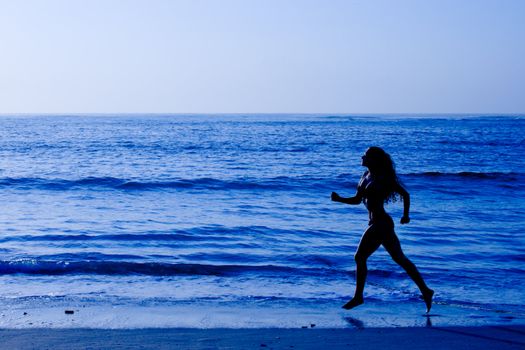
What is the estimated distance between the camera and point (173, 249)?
440 inches

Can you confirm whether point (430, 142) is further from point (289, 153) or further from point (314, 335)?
point (314, 335)

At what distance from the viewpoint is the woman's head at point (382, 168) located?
648cm

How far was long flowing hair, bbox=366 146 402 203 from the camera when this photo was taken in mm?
6492

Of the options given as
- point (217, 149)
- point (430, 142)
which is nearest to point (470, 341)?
point (217, 149)

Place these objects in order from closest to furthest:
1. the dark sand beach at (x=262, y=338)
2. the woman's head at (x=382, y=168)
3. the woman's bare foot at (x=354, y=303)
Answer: the dark sand beach at (x=262, y=338), the woman's head at (x=382, y=168), the woman's bare foot at (x=354, y=303)

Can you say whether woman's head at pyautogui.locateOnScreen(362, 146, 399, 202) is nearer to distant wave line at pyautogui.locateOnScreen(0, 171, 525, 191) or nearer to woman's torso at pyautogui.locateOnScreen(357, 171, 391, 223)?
woman's torso at pyautogui.locateOnScreen(357, 171, 391, 223)

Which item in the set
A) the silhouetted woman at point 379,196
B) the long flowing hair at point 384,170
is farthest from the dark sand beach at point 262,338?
the long flowing hair at point 384,170

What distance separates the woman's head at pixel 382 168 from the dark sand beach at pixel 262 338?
1.42 m

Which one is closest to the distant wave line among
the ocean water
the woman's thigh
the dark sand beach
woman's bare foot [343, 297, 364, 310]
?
the ocean water

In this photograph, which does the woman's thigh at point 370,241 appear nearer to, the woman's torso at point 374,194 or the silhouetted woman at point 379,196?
the silhouetted woman at point 379,196

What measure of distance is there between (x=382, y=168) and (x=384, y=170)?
0.10 ft

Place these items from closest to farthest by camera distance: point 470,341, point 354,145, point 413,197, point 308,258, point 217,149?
point 470,341
point 308,258
point 413,197
point 217,149
point 354,145

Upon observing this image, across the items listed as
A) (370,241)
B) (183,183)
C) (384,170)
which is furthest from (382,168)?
(183,183)

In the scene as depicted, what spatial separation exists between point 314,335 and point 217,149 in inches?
1411
